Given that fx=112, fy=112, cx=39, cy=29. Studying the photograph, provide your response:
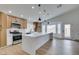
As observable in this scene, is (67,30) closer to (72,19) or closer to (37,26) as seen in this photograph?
(72,19)

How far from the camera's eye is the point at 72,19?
4914 millimetres

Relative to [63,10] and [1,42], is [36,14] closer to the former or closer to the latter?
[63,10]

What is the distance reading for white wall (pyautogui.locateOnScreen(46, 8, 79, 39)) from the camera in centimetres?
440

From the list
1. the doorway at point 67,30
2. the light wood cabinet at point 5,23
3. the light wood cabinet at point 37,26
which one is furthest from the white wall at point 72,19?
the light wood cabinet at point 5,23

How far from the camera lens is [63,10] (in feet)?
14.5

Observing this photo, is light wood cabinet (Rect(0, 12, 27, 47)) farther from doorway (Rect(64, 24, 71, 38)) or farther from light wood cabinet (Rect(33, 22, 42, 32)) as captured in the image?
doorway (Rect(64, 24, 71, 38))

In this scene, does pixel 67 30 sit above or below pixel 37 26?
below

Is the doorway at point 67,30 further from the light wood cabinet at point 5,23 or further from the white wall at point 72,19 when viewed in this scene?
the light wood cabinet at point 5,23

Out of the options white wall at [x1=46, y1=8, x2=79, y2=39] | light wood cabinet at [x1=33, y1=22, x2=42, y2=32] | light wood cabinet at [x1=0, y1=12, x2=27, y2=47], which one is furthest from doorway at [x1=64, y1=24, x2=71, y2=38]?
light wood cabinet at [x1=0, y1=12, x2=27, y2=47]

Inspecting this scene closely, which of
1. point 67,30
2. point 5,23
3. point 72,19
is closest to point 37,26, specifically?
point 67,30

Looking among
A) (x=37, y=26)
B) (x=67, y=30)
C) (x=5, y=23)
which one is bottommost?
(x=67, y=30)
